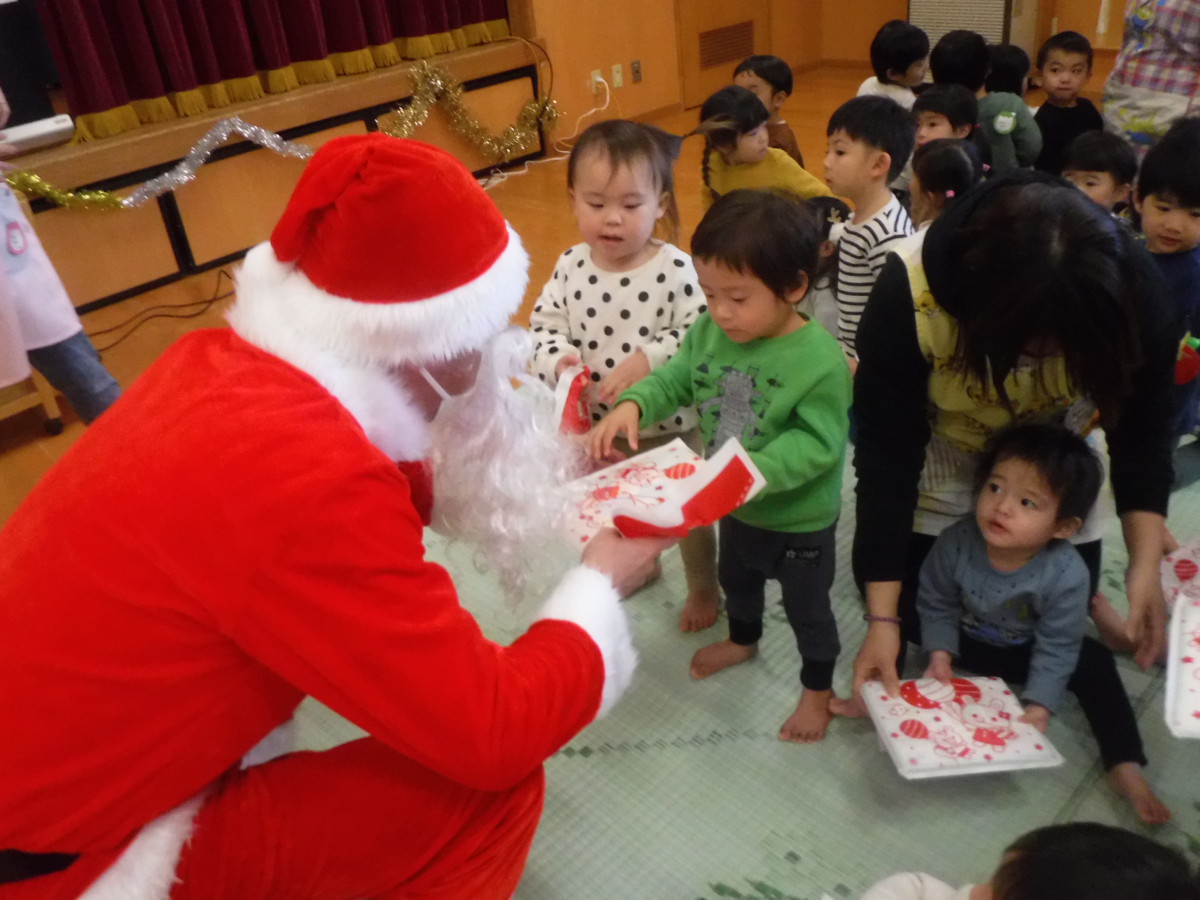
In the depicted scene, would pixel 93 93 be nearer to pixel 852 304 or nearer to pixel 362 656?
pixel 852 304

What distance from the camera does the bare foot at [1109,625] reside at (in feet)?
4.93

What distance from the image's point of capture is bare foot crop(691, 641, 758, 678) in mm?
1562

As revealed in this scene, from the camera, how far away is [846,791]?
52.9 inches

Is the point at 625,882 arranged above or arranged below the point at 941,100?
below

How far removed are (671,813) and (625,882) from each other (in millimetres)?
126

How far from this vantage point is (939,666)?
4.64ft

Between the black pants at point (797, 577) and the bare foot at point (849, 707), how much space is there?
30 mm

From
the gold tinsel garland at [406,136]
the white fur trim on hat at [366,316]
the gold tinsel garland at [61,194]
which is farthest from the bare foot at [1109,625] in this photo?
the gold tinsel garland at [61,194]

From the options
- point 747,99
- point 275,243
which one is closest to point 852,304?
point 747,99

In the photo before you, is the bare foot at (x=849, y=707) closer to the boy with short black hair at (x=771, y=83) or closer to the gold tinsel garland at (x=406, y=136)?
the boy with short black hair at (x=771, y=83)

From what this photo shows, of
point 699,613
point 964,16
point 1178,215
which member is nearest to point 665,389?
point 699,613

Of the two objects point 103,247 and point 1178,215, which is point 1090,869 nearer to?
point 1178,215

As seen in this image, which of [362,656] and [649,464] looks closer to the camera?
[362,656]

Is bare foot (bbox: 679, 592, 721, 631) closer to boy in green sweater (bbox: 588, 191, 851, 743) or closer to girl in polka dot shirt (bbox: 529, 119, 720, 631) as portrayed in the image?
girl in polka dot shirt (bbox: 529, 119, 720, 631)
